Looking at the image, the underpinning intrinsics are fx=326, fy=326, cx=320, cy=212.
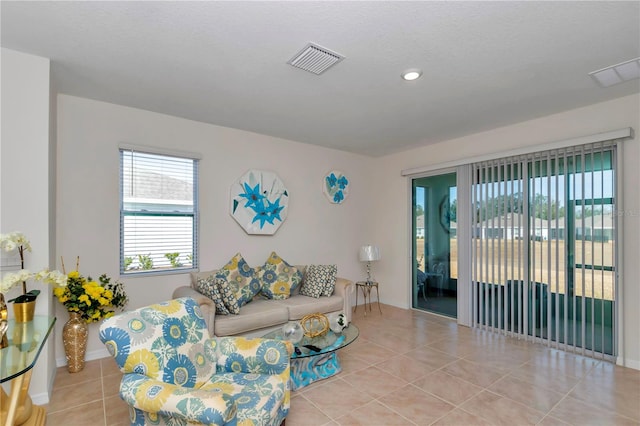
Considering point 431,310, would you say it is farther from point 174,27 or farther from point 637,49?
point 174,27

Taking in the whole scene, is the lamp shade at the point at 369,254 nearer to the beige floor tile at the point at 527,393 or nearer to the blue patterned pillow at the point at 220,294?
the blue patterned pillow at the point at 220,294

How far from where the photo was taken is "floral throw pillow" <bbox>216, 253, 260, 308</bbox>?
146 inches

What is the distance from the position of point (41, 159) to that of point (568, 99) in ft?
15.3

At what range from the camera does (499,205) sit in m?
4.10

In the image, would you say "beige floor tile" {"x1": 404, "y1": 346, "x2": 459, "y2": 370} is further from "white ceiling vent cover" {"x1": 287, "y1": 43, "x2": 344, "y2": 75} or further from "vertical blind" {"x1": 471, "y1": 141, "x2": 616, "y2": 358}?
"white ceiling vent cover" {"x1": 287, "y1": 43, "x2": 344, "y2": 75}

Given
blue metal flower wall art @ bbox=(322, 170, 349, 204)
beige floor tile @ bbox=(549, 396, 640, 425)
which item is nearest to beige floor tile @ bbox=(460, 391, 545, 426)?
beige floor tile @ bbox=(549, 396, 640, 425)

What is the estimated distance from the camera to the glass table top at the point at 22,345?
1516mm

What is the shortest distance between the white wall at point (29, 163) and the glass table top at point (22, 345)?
35cm

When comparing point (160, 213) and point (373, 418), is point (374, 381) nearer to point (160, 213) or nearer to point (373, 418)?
point (373, 418)

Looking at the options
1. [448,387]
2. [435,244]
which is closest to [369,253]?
[435,244]

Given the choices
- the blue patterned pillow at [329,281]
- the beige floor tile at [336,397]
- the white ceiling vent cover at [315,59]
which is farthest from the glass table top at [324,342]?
the white ceiling vent cover at [315,59]

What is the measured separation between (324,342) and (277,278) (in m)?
1.46

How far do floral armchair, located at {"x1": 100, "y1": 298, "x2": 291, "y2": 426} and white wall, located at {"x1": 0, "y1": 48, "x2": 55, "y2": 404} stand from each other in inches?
48.2

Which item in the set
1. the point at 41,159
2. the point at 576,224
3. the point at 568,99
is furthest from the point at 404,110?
the point at 41,159
